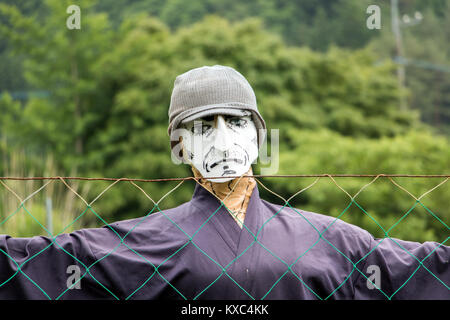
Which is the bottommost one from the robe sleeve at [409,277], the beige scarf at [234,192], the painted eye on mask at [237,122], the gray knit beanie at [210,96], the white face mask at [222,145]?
the robe sleeve at [409,277]

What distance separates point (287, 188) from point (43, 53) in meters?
6.21

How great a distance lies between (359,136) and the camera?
45.5ft

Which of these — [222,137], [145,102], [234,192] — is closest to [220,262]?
[234,192]

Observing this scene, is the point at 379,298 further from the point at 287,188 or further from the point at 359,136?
the point at 359,136

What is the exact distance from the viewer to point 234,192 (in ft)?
7.79

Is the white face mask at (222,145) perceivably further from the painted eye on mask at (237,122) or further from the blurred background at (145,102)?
the blurred background at (145,102)

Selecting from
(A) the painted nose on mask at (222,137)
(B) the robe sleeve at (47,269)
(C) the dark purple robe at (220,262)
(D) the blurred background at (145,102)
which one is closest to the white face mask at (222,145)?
(A) the painted nose on mask at (222,137)

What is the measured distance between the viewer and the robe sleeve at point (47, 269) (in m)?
2.07

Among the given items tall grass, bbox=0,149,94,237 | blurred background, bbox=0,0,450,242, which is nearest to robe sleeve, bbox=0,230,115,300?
tall grass, bbox=0,149,94,237

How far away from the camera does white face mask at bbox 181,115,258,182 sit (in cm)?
230

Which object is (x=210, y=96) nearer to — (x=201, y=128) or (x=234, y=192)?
(x=201, y=128)

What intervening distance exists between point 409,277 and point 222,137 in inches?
29.8

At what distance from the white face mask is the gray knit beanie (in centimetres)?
4

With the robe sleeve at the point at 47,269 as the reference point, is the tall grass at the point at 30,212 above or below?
below
